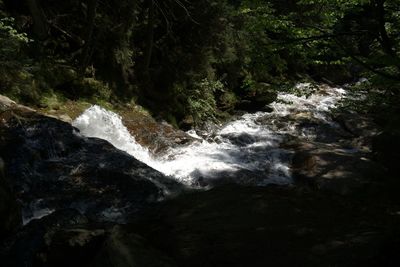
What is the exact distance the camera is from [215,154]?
45.7ft

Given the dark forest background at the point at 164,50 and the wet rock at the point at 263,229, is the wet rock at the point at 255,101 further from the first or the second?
the wet rock at the point at 263,229

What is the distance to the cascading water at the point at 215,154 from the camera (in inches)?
475

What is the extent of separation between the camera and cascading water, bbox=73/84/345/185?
12.1 metres

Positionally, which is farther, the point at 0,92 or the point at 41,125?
the point at 0,92

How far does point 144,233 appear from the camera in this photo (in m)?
6.43

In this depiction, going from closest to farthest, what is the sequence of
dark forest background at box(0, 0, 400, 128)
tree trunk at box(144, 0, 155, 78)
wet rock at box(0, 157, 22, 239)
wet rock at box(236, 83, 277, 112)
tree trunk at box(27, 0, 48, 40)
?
wet rock at box(0, 157, 22, 239) < dark forest background at box(0, 0, 400, 128) < tree trunk at box(27, 0, 48, 40) < tree trunk at box(144, 0, 155, 78) < wet rock at box(236, 83, 277, 112)

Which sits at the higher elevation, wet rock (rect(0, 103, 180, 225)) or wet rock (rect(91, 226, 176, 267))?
wet rock (rect(0, 103, 180, 225))

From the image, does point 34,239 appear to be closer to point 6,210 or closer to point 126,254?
point 6,210

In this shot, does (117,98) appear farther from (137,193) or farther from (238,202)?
(238,202)

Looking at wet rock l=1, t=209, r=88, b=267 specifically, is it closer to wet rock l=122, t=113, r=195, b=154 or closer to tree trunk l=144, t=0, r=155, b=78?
wet rock l=122, t=113, r=195, b=154

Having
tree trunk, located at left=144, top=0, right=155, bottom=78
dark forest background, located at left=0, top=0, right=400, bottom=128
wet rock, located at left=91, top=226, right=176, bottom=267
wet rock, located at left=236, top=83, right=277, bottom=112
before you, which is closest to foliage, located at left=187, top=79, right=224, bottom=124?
dark forest background, located at left=0, top=0, right=400, bottom=128

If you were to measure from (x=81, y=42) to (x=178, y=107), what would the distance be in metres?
4.80

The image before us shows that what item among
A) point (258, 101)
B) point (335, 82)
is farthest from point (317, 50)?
point (335, 82)

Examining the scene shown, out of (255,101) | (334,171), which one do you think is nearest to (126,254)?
(334,171)
